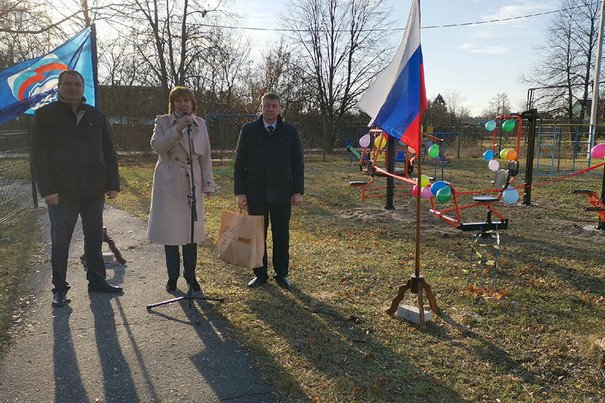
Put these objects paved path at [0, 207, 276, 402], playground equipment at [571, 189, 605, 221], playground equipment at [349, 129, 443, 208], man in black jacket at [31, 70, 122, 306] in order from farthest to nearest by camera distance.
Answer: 1. playground equipment at [349, 129, 443, 208]
2. playground equipment at [571, 189, 605, 221]
3. man in black jacket at [31, 70, 122, 306]
4. paved path at [0, 207, 276, 402]

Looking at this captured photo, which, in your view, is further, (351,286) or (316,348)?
(351,286)

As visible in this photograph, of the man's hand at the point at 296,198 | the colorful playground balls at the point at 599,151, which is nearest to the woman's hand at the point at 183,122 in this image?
the man's hand at the point at 296,198

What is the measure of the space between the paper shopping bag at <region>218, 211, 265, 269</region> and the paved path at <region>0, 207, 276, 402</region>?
0.50m

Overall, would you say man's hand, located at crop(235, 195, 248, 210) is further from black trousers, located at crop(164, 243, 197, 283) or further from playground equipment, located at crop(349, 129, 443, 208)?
playground equipment, located at crop(349, 129, 443, 208)

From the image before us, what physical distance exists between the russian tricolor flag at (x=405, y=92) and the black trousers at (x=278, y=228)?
1293 millimetres

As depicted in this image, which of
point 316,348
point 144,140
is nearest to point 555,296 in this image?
point 316,348

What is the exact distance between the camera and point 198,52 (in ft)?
87.6

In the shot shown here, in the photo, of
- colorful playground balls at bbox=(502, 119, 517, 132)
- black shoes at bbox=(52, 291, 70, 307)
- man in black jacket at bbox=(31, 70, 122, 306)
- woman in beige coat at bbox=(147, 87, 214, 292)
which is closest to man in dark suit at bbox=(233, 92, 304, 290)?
woman in beige coat at bbox=(147, 87, 214, 292)

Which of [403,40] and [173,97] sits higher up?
[403,40]

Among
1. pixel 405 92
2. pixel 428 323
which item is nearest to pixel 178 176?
pixel 405 92

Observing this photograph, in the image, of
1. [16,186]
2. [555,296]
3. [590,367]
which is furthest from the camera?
[16,186]

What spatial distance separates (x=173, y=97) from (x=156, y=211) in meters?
1.00

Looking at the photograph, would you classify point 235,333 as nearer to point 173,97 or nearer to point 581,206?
point 173,97

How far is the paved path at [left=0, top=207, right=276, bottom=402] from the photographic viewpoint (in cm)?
295
